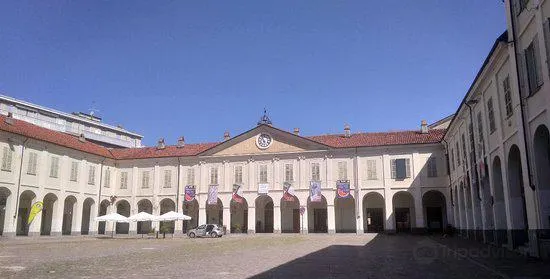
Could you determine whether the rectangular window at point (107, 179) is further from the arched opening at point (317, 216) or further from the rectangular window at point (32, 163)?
the arched opening at point (317, 216)

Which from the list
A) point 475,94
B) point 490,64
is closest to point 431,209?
point 475,94

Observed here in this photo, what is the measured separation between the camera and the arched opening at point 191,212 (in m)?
47.1

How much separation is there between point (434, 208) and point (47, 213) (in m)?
33.7

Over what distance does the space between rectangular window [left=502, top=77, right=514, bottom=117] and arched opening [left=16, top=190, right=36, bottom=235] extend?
34238 millimetres

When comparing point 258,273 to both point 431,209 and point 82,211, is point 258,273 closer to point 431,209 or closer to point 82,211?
point 431,209

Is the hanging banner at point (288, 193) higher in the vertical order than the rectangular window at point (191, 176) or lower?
lower

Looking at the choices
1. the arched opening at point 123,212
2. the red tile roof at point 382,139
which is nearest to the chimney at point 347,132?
the red tile roof at point 382,139

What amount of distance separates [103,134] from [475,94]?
7103 centimetres

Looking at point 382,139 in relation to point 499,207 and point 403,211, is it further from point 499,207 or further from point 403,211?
point 499,207

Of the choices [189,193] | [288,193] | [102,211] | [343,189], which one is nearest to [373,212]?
[343,189]

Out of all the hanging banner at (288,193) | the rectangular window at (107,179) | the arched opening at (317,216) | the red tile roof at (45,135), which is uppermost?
the red tile roof at (45,135)

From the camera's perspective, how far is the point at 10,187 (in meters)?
34.1

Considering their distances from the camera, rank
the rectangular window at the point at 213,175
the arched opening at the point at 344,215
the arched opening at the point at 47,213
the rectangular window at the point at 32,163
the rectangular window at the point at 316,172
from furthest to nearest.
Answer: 1. the rectangular window at the point at 213,175
2. the arched opening at the point at 344,215
3. the rectangular window at the point at 316,172
4. the arched opening at the point at 47,213
5. the rectangular window at the point at 32,163

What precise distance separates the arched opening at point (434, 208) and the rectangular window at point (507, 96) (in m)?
25.3
